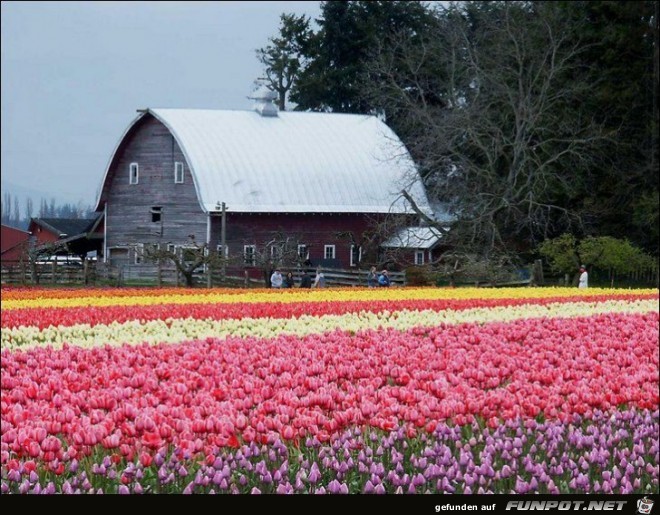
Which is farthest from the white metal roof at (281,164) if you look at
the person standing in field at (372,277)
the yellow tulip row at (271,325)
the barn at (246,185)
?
the yellow tulip row at (271,325)

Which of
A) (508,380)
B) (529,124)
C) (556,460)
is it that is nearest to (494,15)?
(529,124)

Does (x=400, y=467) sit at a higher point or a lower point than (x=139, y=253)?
lower

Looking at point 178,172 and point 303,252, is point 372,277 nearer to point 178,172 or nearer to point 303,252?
point 303,252

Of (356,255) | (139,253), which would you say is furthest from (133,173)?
(356,255)

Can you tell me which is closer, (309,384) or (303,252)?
(303,252)

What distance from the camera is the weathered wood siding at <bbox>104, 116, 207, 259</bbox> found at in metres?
3.81

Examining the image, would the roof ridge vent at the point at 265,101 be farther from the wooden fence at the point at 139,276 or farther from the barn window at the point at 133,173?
the wooden fence at the point at 139,276

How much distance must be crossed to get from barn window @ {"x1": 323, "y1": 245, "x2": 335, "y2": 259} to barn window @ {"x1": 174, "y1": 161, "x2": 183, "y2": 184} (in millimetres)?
605

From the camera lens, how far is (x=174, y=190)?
12.6ft

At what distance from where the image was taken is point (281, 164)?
12.6 ft

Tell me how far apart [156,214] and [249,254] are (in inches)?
15.5

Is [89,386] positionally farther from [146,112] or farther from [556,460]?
[556,460]

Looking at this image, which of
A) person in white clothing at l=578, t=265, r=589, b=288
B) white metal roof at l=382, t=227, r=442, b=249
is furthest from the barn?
person in white clothing at l=578, t=265, r=589, b=288

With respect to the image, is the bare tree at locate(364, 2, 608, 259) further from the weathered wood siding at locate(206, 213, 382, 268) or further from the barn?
the weathered wood siding at locate(206, 213, 382, 268)
